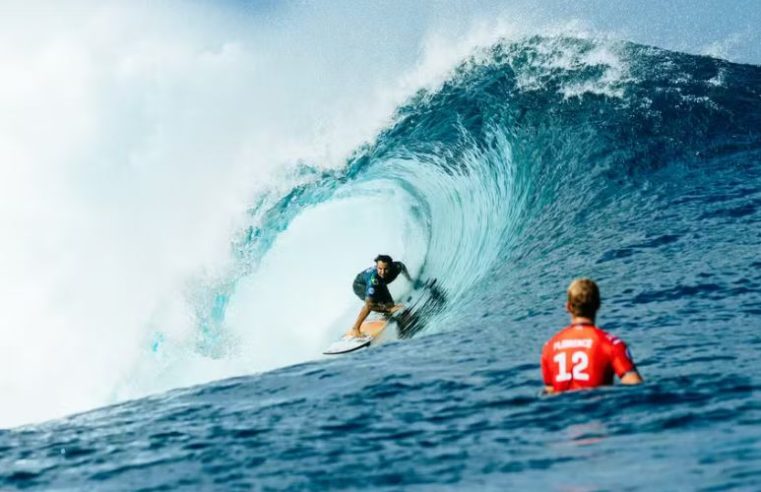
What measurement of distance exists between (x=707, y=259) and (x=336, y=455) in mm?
6536

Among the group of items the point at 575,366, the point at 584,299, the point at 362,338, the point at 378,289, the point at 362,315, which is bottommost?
the point at 575,366

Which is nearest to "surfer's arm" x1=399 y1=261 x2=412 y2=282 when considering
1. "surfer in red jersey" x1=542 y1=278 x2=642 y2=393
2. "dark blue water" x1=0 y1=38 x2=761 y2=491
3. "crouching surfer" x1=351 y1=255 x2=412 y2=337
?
"crouching surfer" x1=351 y1=255 x2=412 y2=337

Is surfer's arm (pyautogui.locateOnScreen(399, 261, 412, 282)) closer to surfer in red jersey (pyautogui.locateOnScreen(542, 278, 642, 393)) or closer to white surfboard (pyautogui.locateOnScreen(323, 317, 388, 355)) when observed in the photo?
white surfboard (pyautogui.locateOnScreen(323, 317, 388, 355))

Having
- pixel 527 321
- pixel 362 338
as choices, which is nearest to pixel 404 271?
pixel 362 338

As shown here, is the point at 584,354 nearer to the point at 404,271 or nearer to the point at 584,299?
the point at 584,299

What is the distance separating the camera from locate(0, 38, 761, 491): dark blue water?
18.9 ft

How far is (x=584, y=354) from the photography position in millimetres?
6664

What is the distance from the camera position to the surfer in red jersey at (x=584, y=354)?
663cm

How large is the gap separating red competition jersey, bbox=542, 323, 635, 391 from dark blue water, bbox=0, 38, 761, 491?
14 cm

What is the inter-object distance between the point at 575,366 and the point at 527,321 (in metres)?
3.58

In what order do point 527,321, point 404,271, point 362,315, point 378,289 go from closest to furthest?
point 527,321 → point 362,315 → point 378,289 → point 404,271

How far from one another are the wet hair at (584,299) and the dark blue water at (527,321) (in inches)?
21.9

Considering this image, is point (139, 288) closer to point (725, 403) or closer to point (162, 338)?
point (162, 338)

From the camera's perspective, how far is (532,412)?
6539 mm
